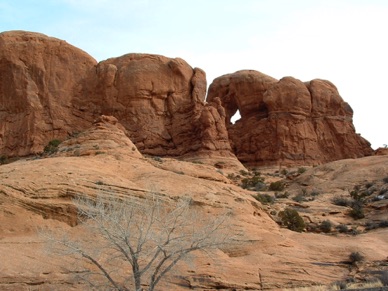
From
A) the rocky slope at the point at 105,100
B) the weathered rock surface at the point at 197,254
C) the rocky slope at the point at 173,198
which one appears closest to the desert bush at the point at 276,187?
the rocky slope at the point at 105,100

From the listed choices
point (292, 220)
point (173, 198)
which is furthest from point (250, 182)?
point (173, 198)

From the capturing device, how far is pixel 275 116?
57.0 metres

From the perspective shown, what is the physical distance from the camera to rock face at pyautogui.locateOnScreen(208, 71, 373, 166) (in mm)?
56281

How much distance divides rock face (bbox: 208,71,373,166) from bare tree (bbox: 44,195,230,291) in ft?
124

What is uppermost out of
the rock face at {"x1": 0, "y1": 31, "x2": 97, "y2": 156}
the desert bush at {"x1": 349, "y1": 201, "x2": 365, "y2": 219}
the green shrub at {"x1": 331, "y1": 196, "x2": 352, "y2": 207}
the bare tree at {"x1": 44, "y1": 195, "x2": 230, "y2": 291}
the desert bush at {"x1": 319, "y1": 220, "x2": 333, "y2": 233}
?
the rock face at {"x1": 0, "y1": 31, "x2": 97, "y2": 156}

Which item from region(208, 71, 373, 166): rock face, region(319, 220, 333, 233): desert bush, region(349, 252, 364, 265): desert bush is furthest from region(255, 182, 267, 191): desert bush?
region(349, 252, 364, 265): desert bush

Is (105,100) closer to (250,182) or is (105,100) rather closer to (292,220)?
(250,182)

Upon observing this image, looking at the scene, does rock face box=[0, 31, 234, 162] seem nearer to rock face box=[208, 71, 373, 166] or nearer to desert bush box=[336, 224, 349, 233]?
rock face box=[208, 71, 373, 166]

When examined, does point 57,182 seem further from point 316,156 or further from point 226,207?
point 316,156

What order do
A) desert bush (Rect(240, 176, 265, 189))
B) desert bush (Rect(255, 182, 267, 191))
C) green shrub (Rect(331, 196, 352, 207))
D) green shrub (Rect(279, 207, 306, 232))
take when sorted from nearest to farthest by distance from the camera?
1. green shrub (Rect(279, 207, 306, 232))
2. green shrub (Rect(331, 196, 352, 207))
3. desert bush (Rect(255, 182, 267, 191))
4. desert bush (Rect(240, 176, 265, 189))

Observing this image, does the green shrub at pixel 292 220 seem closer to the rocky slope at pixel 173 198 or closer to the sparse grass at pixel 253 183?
the rocky slope at pixel 173 198

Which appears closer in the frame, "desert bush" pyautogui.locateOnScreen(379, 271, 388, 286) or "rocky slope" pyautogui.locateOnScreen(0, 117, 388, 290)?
"rocky slope" pyautogui.locateOnScreen(0, 117, 388, 290)

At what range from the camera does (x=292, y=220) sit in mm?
25016

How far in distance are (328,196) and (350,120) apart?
79.3 feet
